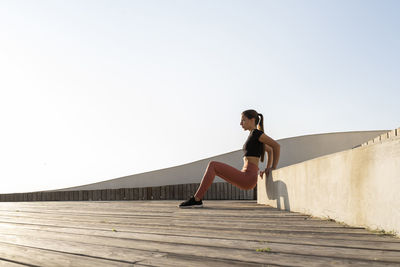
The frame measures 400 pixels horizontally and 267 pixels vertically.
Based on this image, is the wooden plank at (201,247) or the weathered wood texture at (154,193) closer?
the wooden plank at (201,247)

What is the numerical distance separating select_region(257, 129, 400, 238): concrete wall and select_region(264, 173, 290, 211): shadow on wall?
0.25m

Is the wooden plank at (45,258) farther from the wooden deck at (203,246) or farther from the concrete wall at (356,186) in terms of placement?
the concrete wall at (356,186)

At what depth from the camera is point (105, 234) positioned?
2.19 metres

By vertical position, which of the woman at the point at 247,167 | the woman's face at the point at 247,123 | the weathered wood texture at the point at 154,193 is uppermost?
the woman's face at the point at 247,123

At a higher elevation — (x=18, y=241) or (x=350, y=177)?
(x=350, y=177)

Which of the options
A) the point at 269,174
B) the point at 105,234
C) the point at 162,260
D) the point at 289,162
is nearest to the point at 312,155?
the point at 289,162

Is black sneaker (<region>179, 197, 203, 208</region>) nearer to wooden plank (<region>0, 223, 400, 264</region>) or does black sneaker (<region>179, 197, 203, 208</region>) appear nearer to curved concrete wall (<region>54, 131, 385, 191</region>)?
wooden plank (<region>0, 223, 400, 264</region>)

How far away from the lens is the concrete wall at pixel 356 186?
1.96 meters

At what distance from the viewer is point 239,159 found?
341 inches

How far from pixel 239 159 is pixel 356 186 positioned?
20.8 ft

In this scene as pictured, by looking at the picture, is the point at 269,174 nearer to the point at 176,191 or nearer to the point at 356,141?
the point at 176,191

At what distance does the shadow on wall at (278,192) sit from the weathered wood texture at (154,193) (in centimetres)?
228

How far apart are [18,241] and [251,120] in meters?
3.20

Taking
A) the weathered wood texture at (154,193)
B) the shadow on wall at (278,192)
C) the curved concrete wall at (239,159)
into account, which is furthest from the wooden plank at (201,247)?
the curved concrete wall at (239,159)
